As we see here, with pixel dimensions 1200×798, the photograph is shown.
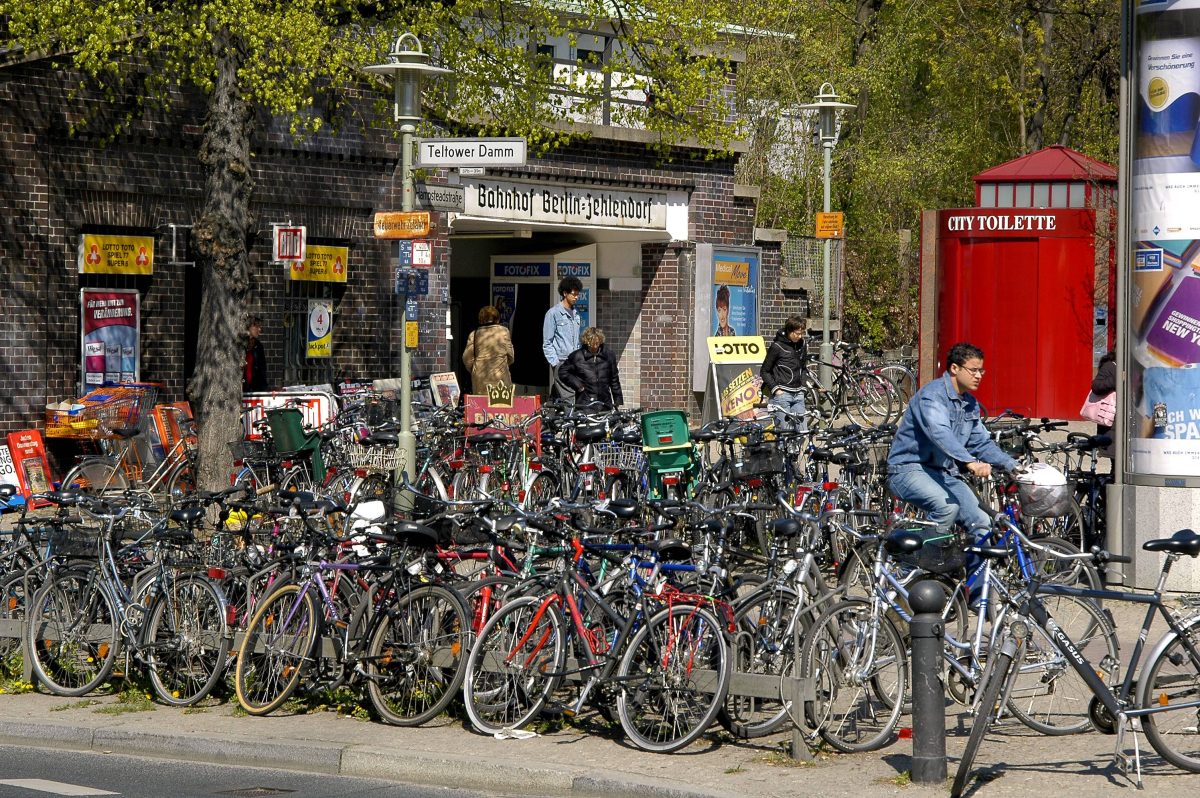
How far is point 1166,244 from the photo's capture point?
38.4 ft

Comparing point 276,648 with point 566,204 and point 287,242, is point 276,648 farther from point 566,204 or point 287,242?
point 566,204

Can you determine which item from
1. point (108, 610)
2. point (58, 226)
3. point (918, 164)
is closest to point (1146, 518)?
point (108, 610)

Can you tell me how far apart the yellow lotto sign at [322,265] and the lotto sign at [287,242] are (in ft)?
1.13

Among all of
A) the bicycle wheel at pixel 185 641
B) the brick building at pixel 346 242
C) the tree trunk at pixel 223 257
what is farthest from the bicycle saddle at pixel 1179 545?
the brick building at pixel 346 242

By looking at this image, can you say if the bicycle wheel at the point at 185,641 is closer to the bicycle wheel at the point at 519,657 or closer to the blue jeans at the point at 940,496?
the bicycle wheel at the point at 519,657

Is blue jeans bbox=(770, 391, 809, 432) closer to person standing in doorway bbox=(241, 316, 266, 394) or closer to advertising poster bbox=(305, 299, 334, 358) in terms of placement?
advertising poster bbox=(305, 299, 334, 358)

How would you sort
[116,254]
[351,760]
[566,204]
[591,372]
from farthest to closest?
[566,204] → [116,254] → [591,372] → [351,760]

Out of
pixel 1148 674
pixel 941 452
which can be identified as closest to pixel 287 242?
pixel 941 452

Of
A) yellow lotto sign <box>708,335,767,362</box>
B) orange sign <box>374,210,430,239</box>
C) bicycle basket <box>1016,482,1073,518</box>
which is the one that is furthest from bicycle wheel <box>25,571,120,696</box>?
yellow lotto sign <box>708,335,767,362</box>

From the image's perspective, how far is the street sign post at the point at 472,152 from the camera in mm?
12742

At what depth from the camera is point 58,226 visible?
1819 cm

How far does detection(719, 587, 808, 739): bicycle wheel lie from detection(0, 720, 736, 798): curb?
3.03 ft

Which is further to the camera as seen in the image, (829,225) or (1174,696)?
(829,225)

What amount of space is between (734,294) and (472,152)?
13.2 meters
